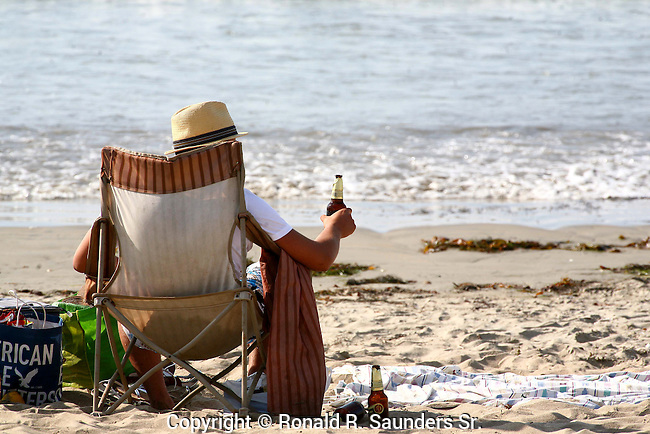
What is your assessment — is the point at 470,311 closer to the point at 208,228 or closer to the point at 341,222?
the point at 341,222

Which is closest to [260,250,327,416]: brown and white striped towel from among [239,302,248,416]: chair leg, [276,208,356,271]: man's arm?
[276,208,356,271]: man's arm

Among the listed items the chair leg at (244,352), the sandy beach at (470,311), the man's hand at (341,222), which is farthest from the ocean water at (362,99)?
the chair leg at (244,352)

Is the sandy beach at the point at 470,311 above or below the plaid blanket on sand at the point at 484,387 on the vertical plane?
above

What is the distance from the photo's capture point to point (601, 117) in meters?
15.2

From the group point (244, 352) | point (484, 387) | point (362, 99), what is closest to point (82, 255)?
point (244, 352)

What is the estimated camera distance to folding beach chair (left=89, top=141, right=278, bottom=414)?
271cm

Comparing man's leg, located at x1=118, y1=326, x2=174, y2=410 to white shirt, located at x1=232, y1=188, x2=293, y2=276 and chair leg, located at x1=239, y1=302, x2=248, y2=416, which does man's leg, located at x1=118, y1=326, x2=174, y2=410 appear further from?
white shirt, located at x1=232, y1=188, x2=293, y2=276

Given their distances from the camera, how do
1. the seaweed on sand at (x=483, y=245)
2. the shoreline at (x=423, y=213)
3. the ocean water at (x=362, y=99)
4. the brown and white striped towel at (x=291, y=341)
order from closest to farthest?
the brown and white striped towel at (x=291, y=341)
the seaweed on sand at (x=483, y=245)
the shoreline at (x=423, y=213)
the ocean water at (x=362, y=99)

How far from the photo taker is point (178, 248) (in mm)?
2744

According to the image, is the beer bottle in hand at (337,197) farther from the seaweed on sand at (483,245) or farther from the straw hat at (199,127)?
the seaweed on sand at (483,245)

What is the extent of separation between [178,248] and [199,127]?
22.0 inches

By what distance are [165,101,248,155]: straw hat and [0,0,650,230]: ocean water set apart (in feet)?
15.5

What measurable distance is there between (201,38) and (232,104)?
744 cm

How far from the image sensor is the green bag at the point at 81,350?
3375 millimetres
